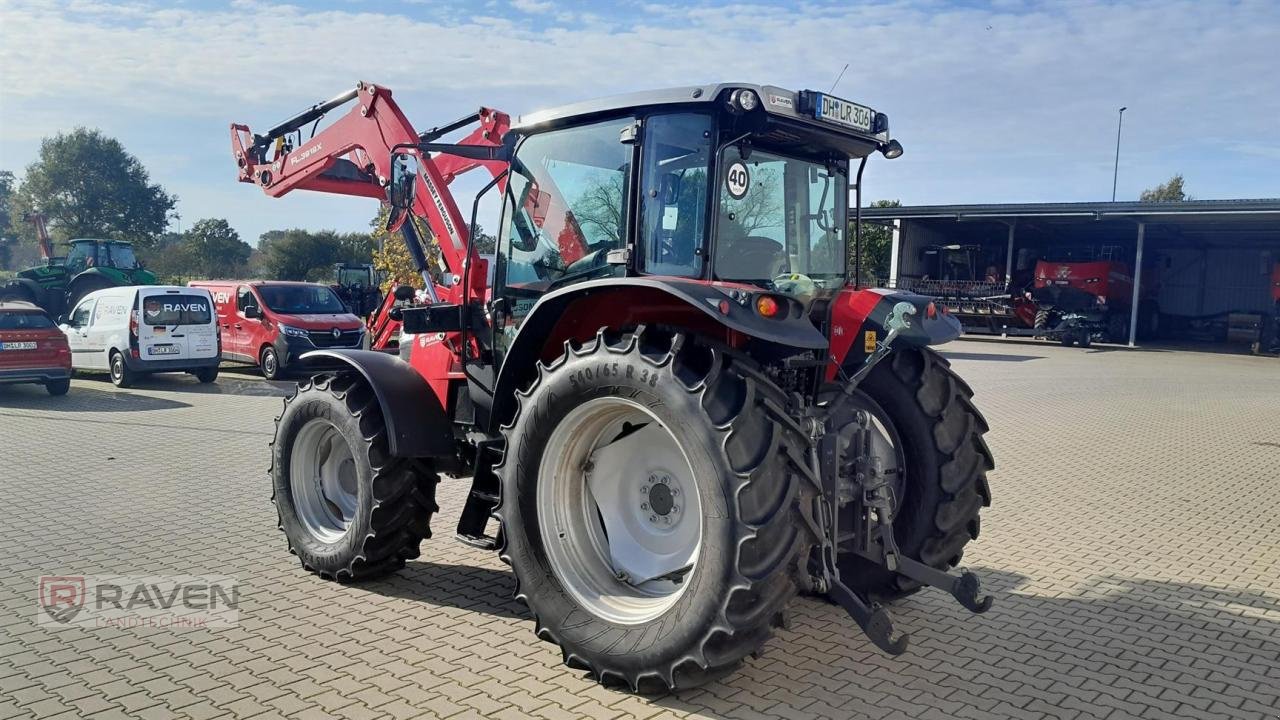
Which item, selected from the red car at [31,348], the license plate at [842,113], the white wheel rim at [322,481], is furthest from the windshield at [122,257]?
the license plate at [842,113]

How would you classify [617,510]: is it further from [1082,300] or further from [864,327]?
[1082,300]

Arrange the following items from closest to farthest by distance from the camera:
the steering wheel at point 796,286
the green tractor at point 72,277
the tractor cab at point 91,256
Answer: the steering wheel at point 796,286
the green tractor at point 72,277
the tractor cab at point 91,256

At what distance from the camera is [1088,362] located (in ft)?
77.0

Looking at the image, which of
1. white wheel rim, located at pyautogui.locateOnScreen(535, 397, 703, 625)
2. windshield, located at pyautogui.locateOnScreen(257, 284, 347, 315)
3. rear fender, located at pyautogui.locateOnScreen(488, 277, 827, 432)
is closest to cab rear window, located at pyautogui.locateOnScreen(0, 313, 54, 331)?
windshield, located at pyautogui.locateOnScreen(257, 284, 347, 315)

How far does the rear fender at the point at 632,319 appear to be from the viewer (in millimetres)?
3795

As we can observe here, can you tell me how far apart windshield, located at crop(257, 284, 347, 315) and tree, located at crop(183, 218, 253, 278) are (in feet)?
115

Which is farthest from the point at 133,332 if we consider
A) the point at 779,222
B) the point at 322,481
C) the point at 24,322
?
the point at 779,222

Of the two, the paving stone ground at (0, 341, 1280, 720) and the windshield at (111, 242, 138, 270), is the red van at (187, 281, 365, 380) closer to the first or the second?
the paving stone ground at (0, 341, 1280, 720)

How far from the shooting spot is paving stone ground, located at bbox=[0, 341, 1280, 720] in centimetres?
396

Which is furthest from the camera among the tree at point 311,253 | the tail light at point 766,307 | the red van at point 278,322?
the tree at point 311,253

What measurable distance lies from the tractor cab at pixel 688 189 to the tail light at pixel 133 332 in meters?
13.0

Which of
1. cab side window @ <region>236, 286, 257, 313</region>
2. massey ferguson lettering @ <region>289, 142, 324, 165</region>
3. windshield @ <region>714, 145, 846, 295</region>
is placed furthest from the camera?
cab side window @ <region>236, 286, 257, 313</region>

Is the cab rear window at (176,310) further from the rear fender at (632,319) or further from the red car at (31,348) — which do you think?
the rear fender at (632,319)

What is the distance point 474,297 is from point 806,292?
202 centimetres
